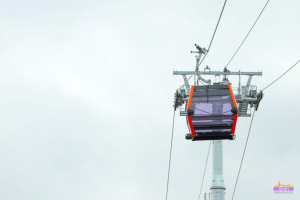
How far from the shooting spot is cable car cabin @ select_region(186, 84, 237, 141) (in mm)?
28062

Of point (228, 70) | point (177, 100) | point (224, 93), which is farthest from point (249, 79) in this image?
point (224, 93)

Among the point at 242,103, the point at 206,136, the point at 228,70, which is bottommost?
the point at 206,136

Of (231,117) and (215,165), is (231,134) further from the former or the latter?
(215,165)

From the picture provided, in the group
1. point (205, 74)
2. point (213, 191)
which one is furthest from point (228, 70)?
point (213, 191)

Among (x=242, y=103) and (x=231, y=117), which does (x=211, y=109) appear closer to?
(x=231, y=117)

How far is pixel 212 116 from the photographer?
28.2 metres

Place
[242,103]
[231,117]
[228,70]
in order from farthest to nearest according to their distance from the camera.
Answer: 1. [228,70]
2. [242,103]
3. [231,117]

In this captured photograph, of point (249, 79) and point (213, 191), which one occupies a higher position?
point (249, 79)

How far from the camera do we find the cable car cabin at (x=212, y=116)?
2806 cm

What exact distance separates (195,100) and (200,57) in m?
11.2

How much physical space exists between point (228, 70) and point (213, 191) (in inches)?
259

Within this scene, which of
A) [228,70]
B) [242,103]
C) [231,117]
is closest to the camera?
[231,117]

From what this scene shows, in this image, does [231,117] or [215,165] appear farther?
[215,165]

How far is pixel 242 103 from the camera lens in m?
36.4
